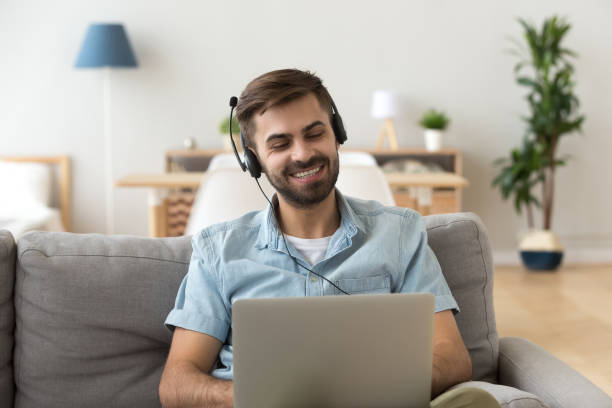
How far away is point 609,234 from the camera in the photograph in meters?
5.84

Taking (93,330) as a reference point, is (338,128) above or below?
above

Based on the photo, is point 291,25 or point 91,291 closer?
point 91,291

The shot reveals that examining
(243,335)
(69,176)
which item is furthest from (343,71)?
(243,335)

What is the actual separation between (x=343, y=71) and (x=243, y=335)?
15.0 ft

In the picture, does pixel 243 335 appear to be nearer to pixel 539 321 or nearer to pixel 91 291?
pixel 91 291

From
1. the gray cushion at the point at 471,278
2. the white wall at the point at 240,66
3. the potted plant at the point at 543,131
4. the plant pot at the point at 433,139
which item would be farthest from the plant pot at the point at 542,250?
the gray cushion at the point at 471,278

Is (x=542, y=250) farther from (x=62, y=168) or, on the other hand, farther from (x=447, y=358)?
(x=447, y=358)

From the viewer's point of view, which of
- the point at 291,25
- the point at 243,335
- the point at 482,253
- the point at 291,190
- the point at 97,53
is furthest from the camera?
the point at 291,25

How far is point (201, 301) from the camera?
168cm

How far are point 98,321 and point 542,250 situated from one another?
4.22 metres

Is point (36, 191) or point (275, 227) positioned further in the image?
point (36, 191)

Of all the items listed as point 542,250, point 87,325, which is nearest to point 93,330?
point 87,325

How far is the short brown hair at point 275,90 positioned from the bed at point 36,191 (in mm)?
3595

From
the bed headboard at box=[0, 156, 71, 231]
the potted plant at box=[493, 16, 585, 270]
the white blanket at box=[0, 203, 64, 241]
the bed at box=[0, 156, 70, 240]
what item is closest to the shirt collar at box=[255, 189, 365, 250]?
the white blanket at box=[0, 203, 64, 241]
